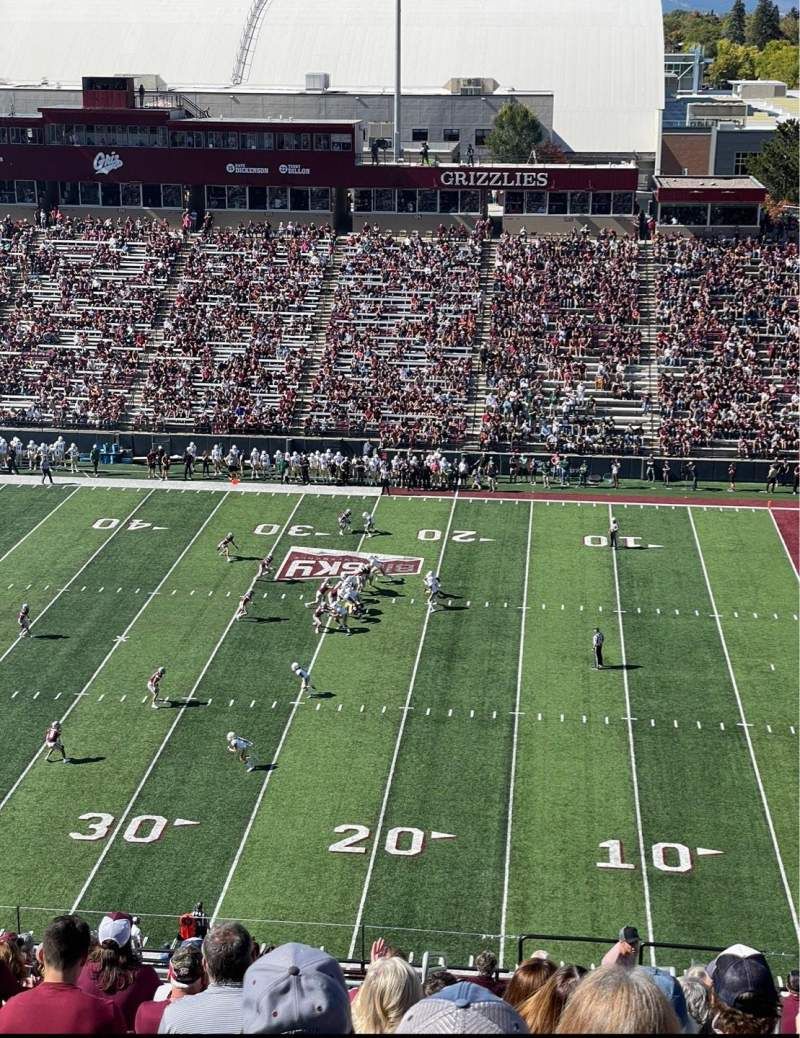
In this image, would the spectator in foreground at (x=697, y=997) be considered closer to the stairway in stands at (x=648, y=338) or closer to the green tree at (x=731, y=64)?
the stairway in stands at (x=648, y=338)

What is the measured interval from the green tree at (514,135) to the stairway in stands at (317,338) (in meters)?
14.5

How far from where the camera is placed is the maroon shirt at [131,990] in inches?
391

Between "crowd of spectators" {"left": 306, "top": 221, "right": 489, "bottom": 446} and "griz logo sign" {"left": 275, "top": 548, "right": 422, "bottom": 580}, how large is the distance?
993 centimetres

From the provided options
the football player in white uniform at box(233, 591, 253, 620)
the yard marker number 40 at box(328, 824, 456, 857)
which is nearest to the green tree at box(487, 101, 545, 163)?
the football player in white uniform at box(233, 591, 253, 620)

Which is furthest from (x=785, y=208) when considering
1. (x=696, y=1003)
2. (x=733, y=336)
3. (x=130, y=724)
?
(x=696, y=1003)

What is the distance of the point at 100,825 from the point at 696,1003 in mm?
16146

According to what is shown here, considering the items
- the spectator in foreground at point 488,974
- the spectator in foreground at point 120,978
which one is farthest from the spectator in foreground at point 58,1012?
the spectator in foreground at point 488,974

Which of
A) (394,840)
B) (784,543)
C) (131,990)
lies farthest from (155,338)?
(131,990)

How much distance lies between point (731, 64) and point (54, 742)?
422 feet

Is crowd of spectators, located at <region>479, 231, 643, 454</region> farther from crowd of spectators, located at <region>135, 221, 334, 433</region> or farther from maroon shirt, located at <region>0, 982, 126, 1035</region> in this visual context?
maroon shirt, located at <region>0, 982, 126, 1035</region>

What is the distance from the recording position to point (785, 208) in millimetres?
66438

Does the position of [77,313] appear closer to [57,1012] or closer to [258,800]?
[258,800]

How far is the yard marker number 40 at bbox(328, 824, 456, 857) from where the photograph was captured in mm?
23406

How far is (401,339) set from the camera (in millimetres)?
52938
